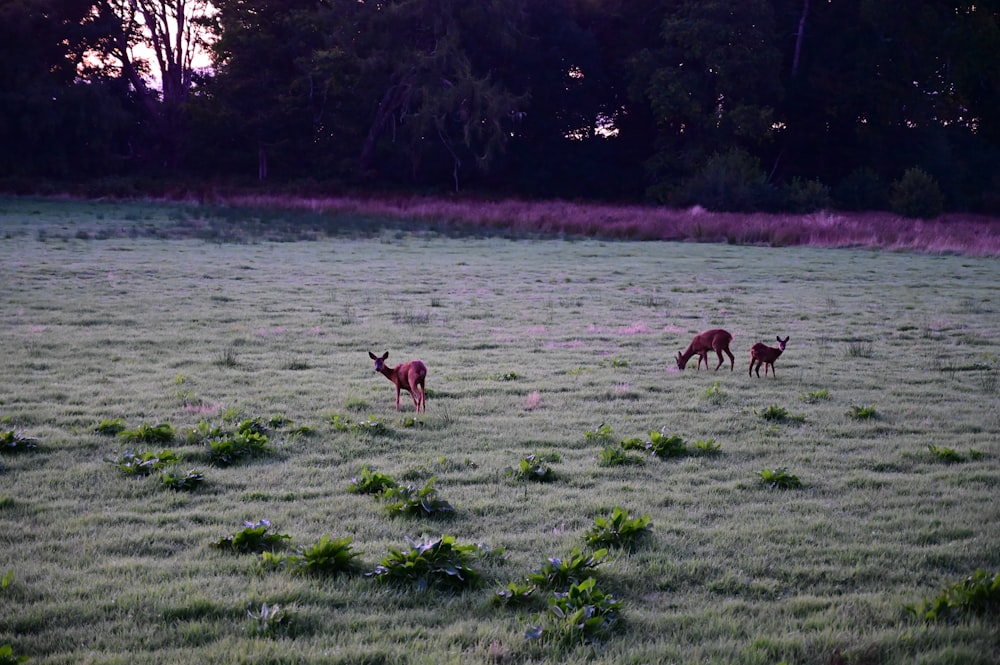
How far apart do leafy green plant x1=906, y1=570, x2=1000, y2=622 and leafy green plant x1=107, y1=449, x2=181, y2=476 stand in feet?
18.9

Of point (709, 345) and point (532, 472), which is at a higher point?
point (709, 345)

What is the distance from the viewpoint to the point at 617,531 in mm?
5828

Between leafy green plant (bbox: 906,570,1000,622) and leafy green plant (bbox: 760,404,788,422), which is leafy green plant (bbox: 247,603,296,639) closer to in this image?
leafy green plant (bbox: 906,570,1000,622)

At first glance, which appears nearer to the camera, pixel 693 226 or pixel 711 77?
pixel 693 226

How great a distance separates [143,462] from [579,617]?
14.2ft

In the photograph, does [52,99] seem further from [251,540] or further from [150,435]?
[251,540]

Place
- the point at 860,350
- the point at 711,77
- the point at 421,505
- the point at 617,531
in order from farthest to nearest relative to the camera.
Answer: the point at 711,77, the point at 860,350, the point at 421,505, the point at 617,531

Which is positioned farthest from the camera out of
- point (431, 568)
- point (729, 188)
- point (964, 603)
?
point (729, 188)

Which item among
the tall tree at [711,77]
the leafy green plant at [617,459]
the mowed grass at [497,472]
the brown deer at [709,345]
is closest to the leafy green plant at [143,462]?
the mowed grass at [497,472]

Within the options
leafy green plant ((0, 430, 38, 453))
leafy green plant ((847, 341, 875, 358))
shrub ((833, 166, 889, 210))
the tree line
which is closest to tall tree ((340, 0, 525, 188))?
the tree line

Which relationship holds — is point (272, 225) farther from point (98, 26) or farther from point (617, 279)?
point (98, 26)

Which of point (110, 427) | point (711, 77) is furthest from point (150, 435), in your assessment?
point (711, 77)

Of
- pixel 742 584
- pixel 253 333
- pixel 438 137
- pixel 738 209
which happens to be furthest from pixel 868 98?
pixel 742 584

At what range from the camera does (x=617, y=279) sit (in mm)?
23266
